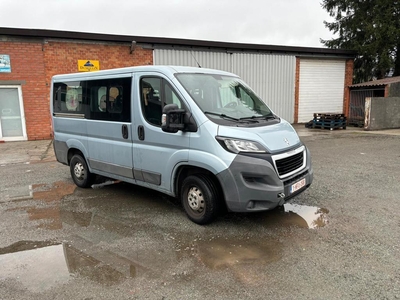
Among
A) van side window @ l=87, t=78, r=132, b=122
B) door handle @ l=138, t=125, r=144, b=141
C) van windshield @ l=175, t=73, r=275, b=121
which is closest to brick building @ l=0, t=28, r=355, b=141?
van side window @ l=87, t=78, r=132, b=122

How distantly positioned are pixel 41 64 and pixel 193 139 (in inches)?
445

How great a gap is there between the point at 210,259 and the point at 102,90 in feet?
11.3

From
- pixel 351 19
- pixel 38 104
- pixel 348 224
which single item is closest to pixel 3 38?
pixel 38 104

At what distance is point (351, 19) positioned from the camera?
86.1 feet

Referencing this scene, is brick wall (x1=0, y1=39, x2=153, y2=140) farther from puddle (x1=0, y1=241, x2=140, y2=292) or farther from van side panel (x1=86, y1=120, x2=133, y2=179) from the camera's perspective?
puddle (x1=0, y1=241, x2=140, y2=292)

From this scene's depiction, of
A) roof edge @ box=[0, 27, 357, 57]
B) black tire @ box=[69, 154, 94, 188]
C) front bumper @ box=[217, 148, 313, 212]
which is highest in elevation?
roof edge @ box=[0, 27, 357, 57]

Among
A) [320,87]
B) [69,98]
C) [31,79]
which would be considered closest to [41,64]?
[31,79]

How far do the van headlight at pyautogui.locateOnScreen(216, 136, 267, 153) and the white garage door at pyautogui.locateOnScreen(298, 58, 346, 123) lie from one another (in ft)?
51.1

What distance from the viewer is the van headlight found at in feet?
12.5

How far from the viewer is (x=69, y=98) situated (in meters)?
6.11

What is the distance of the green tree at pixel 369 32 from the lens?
23219 millimetres

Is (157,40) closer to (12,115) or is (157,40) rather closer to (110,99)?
(12,115)

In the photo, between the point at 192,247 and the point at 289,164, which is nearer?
the point at 192,247

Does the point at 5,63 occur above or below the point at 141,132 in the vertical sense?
above
